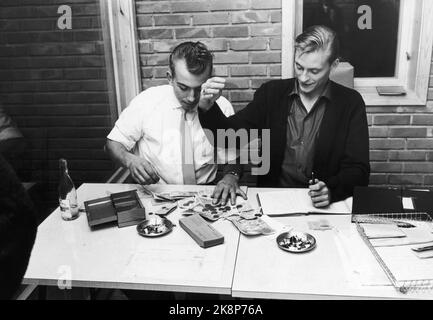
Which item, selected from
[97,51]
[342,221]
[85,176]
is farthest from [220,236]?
[97,51]

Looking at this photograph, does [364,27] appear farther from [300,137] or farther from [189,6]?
[189,6]

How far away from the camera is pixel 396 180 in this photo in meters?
3.14

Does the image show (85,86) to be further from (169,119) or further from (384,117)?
(384,117)

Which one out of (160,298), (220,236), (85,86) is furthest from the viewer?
(85,86)

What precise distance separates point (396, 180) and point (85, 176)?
2.13 m

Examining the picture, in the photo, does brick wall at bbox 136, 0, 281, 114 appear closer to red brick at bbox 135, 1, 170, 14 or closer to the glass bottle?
red brick at bbox 135, 1, 170, 14

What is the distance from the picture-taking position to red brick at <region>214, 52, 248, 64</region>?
9.74 feet

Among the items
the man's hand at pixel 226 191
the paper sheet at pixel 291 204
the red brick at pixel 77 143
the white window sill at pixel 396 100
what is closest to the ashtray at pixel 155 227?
the man's hand at pixel 226 191

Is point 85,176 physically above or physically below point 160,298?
above

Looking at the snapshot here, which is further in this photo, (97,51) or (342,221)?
(97,51)

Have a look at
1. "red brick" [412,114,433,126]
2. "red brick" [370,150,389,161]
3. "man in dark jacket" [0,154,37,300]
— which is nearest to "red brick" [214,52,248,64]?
"red brick" [370,150,389,161]

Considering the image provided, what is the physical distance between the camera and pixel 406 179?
10.3 feet

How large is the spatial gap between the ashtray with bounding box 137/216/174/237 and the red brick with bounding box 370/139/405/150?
68.0 inches

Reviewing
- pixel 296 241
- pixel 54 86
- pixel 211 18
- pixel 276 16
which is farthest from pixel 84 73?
pixel 296 241
